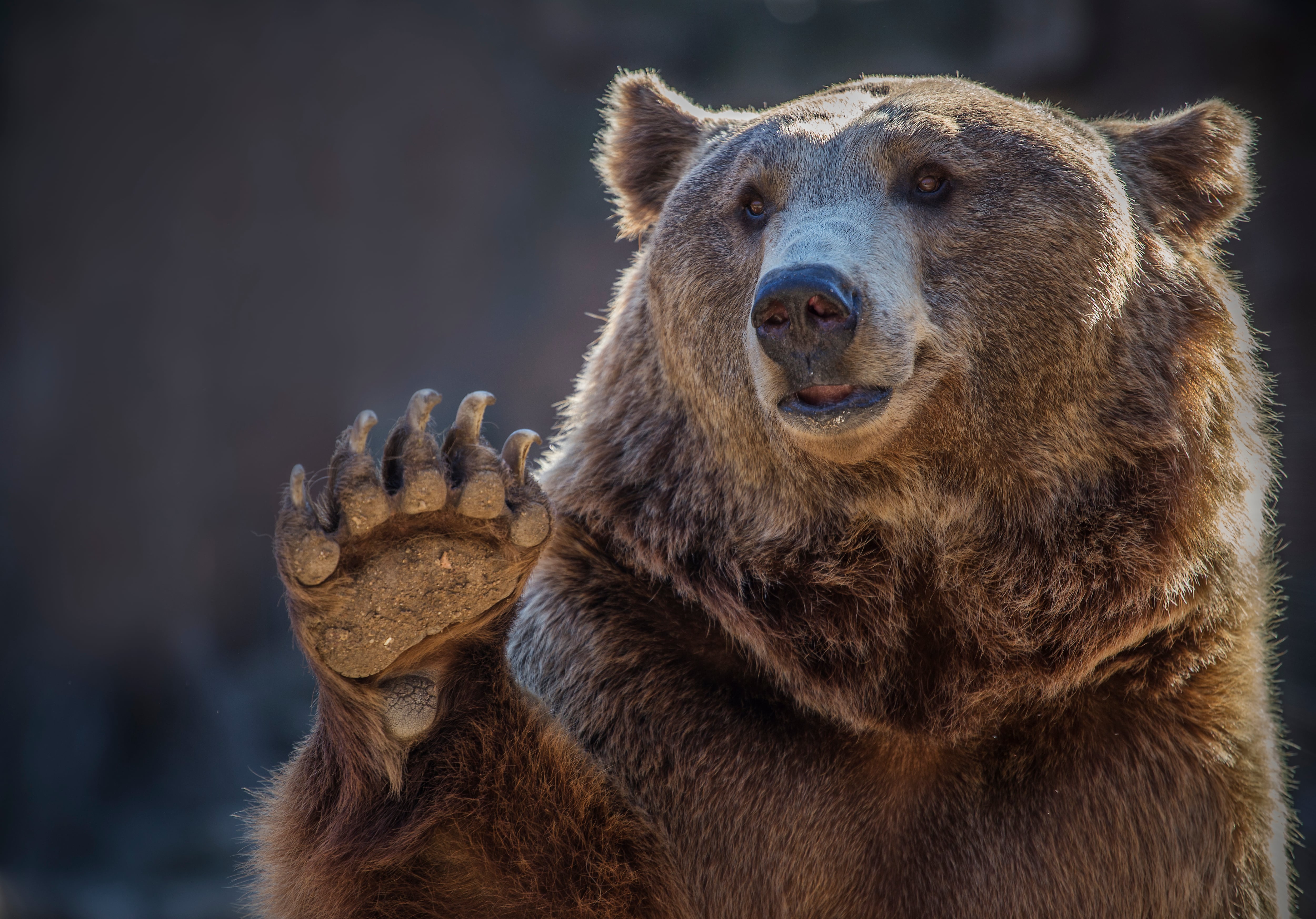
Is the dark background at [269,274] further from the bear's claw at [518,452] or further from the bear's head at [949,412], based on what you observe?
the bear's claw at [518,452]

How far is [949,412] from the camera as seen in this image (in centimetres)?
260

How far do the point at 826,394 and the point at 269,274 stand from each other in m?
7.06

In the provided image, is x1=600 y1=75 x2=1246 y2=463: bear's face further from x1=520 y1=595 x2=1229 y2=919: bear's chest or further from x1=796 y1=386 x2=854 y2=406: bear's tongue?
x1=520 y1=595 x2=1229 y2=919: bear's chest

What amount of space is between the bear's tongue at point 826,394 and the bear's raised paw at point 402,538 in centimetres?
62

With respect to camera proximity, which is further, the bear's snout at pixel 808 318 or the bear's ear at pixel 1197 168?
the bear's ear at pixel 1197 168

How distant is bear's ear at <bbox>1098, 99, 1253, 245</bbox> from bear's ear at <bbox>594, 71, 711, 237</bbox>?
1255mm

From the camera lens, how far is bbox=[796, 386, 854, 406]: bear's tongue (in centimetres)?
236

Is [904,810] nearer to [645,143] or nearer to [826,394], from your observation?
[826,394]

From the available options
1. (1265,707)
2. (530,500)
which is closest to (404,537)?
(530,500)

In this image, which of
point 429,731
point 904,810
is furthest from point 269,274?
point 904,810

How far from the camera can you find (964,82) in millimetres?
3029

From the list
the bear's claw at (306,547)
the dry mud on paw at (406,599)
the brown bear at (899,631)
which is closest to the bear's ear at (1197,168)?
the brown bear at (899,631)

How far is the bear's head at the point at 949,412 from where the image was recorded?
2586 mm

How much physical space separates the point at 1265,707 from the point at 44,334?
25.0ft
